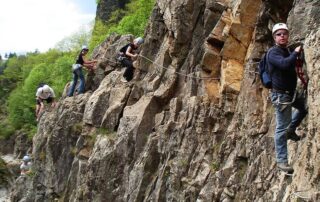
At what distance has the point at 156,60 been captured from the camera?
2222 cm

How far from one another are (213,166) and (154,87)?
690 cm

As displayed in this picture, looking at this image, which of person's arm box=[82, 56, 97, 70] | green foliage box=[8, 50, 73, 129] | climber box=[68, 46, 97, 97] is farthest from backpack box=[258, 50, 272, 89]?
green foliage box=[8, 50, 73, 129]

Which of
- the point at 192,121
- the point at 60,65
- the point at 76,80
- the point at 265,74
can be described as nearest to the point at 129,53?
the point at 76,80

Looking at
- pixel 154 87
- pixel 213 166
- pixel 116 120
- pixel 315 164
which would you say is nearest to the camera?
pixel 315 164

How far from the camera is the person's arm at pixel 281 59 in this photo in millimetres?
9477

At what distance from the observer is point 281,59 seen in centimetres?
955

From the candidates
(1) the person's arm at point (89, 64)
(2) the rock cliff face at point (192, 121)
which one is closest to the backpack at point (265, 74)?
(2) the rock cliff face at point (192, 121)

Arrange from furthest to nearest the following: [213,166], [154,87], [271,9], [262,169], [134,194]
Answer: [154,87] → [134,194] → [213,166] → [271,9] → [262,169]

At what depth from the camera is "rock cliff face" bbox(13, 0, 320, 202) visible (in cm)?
1128

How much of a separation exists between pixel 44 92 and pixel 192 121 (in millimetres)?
15428

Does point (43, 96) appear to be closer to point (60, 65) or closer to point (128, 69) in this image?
point (128, 69)

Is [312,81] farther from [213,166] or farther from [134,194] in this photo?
[134,194]

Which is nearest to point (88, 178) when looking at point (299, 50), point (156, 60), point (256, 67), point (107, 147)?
point (107, 147)

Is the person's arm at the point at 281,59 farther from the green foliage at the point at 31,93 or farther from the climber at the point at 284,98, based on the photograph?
the green foliage at the point at 31,93
